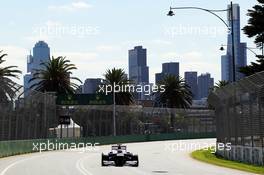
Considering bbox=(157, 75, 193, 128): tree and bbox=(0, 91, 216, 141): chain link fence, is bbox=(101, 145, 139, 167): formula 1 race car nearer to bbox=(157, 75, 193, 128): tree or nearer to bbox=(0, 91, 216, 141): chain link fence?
bbox=(0, 91, 216, 141): chain link fence

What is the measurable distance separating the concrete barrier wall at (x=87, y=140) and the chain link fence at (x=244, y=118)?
15.0 metres

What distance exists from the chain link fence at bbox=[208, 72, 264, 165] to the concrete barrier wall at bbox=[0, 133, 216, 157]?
49.2 ft

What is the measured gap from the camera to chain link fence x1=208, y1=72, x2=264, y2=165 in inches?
1032

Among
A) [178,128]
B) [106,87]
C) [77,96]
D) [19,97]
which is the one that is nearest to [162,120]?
[178,128]

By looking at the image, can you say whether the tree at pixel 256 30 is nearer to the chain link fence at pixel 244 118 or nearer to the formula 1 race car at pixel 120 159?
the chain link fence at pixel 244 118

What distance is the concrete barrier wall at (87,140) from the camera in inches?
1703

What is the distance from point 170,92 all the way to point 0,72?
46.4 meters

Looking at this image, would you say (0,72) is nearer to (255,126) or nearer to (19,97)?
(19,97)

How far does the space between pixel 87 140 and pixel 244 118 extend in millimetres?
39378

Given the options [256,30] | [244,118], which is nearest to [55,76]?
[256,30]

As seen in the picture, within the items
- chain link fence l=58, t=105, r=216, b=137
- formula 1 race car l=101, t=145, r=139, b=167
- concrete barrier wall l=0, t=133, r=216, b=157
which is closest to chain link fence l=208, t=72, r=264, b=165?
formula 1 race car l=101, t=145, r=139, b=167

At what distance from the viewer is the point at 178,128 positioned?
97250mm

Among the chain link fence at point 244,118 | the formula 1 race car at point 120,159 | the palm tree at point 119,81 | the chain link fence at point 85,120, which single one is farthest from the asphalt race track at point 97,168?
the palm tree at point 119,81

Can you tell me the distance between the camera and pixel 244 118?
29469mm
